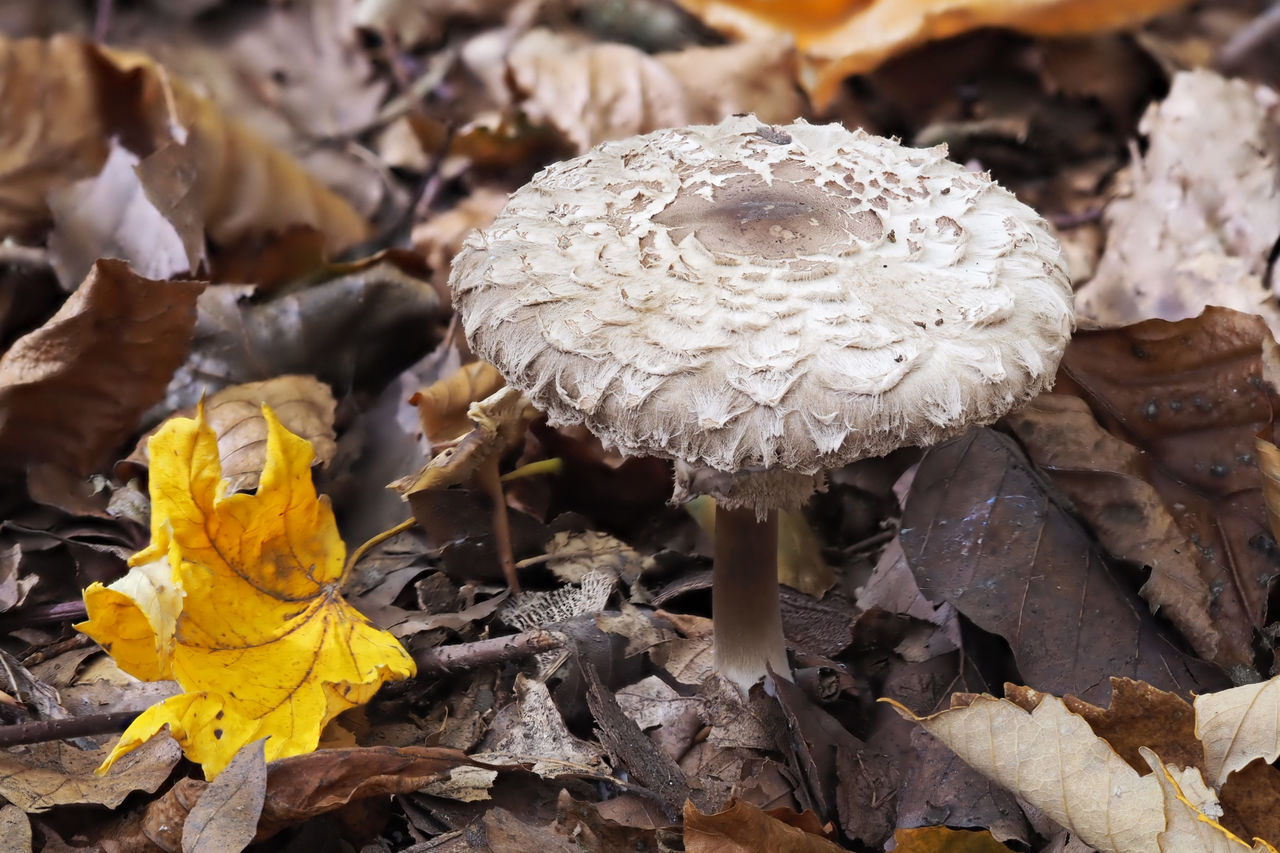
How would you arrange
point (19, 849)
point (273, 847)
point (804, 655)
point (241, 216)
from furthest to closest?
point (241, 216), point (804, 655), point (273, 847), point (19, 849)

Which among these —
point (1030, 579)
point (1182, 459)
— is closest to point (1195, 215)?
point (1182, 459)

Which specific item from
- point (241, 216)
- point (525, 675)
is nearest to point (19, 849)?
point (525, 675)

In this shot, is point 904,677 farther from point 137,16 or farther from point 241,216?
point 137,16

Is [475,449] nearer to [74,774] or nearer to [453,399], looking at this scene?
[453,399]

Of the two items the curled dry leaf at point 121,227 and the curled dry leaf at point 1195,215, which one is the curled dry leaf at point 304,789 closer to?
the curled dry leaf at point 121,227

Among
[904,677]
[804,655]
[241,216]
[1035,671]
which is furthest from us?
[241,216]

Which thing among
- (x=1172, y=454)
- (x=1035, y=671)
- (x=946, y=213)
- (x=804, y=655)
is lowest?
(x=804, y=655)

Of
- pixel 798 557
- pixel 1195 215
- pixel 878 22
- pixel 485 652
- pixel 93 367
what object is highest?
pixel 878 22
